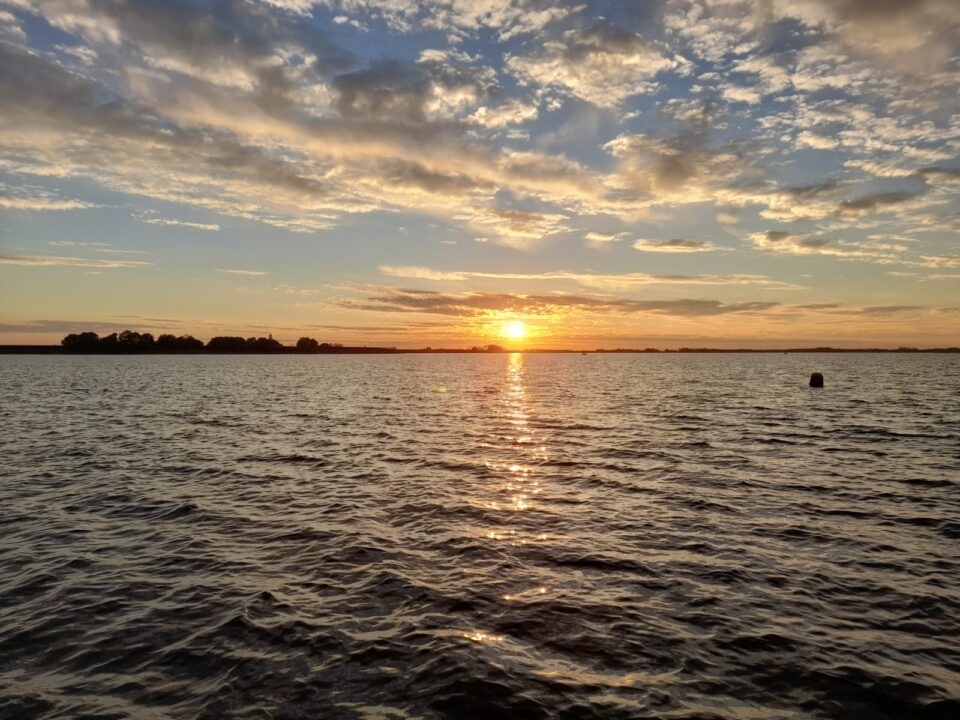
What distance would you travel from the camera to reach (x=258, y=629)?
1153 centimetres

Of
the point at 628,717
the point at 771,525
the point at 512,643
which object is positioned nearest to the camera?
the point at 628,717

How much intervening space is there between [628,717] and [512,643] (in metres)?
2.82

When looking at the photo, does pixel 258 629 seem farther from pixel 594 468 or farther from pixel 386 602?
pixel 594 468

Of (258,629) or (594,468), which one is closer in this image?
(258,629)

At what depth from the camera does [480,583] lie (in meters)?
13.9

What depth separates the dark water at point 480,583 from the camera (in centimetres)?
943

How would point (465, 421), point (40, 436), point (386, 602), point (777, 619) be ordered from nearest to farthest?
point (777, 619) < point (386, 602) < point (40, 436) < point (465, 421)

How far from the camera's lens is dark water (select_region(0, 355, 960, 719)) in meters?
9.43

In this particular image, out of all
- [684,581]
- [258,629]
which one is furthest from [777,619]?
[258,629]

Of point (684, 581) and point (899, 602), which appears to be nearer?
point (899, 602)

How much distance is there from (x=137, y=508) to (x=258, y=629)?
494 inches

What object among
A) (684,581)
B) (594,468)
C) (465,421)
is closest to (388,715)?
(684,581)

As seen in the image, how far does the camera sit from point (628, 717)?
871 cm

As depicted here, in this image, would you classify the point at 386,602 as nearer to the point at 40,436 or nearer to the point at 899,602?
the point at 899,602
